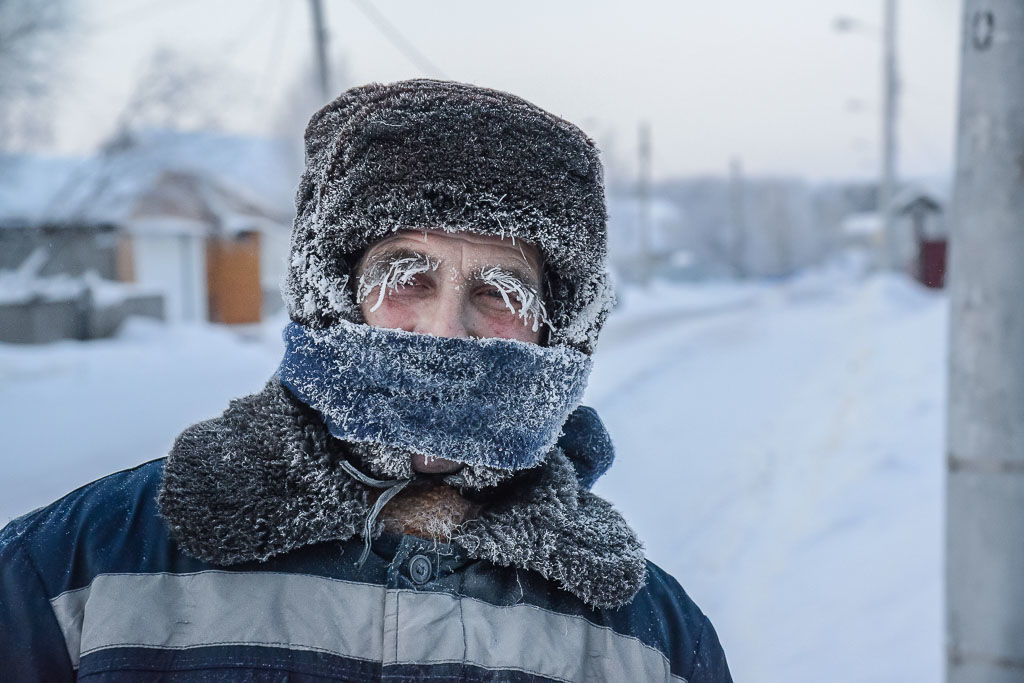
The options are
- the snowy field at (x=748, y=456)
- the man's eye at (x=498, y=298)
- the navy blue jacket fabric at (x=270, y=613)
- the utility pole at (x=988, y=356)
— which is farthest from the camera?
the snowy field at (x=748, y=456)

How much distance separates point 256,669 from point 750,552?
3793 millimetres

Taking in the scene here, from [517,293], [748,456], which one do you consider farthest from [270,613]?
[748,456]

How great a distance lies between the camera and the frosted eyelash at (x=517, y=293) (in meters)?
1.46

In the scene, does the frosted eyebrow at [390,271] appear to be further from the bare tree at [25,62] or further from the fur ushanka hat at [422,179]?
the bare tree at [25,62]

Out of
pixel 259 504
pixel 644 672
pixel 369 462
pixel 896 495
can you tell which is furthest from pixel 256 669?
pixel 896 495

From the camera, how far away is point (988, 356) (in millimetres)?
2156

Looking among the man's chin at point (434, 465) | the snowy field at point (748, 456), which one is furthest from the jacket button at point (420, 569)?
the snowy field at point (748, 456)

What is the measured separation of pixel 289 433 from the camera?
129 cm

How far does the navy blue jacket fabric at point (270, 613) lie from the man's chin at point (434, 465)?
0.42 feet

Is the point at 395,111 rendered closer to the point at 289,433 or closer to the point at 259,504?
the point at 289,433

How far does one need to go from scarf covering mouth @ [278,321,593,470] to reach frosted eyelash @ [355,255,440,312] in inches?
3.9

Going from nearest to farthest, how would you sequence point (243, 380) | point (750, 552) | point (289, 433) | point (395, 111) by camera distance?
point (289, 433) → point (395, 111) → point (750, 552) → point (243, 380)

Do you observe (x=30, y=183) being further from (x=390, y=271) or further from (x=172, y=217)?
(x=390, y=271)

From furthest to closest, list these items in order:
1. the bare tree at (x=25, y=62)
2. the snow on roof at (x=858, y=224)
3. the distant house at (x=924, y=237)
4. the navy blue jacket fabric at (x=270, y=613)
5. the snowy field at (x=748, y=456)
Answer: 1. the snow on roof at (x=858, y=224)
2. the distant house at (x=924, y=237)
3. the bare tree at (x=25, y=62)
4. the snowy field at (x=748, y=456)
5. the navy blue jacket fabric at (x=270, y=613)
